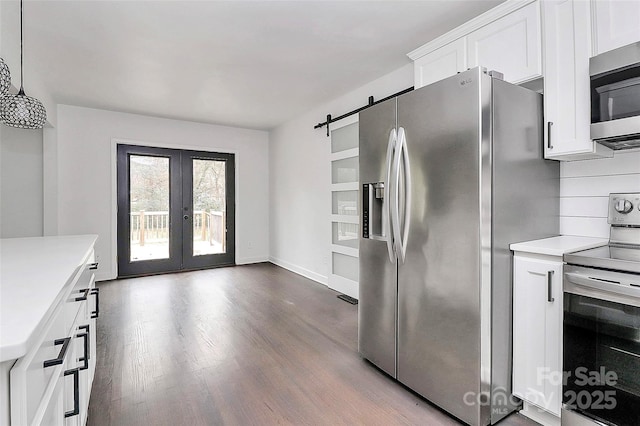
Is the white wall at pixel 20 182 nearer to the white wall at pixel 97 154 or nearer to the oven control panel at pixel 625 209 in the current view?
the white wall at pixel 97 154

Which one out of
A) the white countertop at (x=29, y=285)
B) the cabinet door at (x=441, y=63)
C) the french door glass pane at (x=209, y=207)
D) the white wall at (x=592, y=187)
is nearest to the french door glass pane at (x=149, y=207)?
the french door glass pane at (x=209, y=207)

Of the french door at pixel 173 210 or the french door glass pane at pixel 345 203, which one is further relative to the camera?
the french door at pixel 173 210

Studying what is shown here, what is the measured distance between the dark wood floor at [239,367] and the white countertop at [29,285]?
0.96 metres

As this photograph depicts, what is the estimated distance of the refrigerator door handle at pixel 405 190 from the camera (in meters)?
1.96

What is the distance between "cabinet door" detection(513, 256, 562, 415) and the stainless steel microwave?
0.73 meters

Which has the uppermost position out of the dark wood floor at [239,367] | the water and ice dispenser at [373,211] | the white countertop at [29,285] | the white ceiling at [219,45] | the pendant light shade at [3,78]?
the white ceiling at [219,45]

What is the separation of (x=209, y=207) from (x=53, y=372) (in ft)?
16.3

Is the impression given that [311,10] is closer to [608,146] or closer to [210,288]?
[608,146]

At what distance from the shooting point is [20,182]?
3.83 m

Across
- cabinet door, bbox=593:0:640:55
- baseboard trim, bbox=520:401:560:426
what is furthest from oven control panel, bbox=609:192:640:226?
baseboard trim, bbox=520:401:560:426

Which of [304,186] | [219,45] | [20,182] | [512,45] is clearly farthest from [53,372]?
[304,186]

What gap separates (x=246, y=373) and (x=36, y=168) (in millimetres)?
4077

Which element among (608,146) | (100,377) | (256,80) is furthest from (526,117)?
(100,377)

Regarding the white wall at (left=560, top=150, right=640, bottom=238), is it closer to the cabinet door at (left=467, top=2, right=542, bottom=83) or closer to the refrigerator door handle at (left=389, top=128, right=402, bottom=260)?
the cabinet door at (left=467, top=2, right=542, bottom=83)
